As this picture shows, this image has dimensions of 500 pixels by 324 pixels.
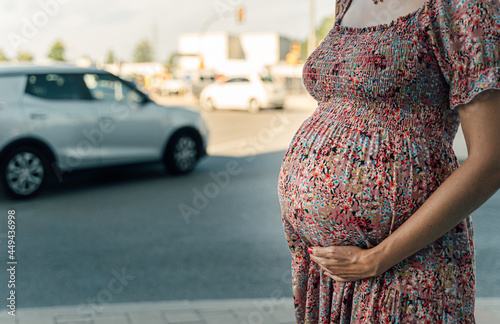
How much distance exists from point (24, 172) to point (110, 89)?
6.50 ft

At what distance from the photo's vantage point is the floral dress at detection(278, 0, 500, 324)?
1.32 m

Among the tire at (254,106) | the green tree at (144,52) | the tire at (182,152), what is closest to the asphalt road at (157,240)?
the tire at (182,152)

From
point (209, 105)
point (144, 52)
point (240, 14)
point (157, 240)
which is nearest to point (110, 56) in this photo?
point (144, 52)

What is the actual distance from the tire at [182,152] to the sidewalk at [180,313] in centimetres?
564

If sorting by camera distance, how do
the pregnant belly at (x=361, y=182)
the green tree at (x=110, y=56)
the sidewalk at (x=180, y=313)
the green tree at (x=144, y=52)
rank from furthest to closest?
1. the green tree at (x=144, y=52)
2. the green tree at (x=110, y=56)
3. the sidewalk at (x=180, y=313)
4. the pregnant belly at (x=361, y=182)

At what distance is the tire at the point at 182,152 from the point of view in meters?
9.66

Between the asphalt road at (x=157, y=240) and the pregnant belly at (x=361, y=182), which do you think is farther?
the asphalt road at (x=157, y=240)

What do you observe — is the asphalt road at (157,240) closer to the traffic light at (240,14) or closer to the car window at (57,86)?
the car window at (57,86)

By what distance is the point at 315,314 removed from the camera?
1.69 meters

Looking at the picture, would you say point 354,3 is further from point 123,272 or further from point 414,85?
point 123,272

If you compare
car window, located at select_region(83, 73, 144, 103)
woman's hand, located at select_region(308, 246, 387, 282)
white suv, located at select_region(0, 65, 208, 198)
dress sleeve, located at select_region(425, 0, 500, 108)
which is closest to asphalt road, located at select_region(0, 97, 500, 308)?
Result: white suv, located at select_region(0, 65, 208, 198)

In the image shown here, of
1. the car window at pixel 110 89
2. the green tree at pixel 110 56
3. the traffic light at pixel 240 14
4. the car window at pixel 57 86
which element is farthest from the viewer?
the green tree at pixel 110 56

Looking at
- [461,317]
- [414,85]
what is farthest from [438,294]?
[414,85]

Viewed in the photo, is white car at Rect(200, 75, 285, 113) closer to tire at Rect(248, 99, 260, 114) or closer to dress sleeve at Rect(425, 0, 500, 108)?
tire at Rect(248, 99, 260, 114)
